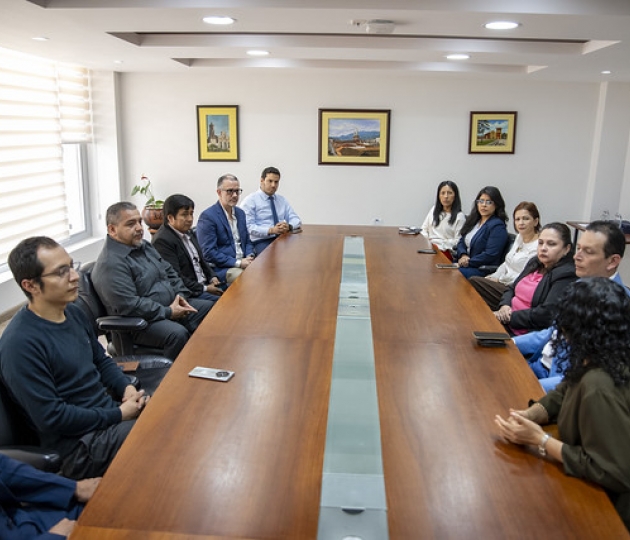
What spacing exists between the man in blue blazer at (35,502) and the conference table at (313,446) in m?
0.30

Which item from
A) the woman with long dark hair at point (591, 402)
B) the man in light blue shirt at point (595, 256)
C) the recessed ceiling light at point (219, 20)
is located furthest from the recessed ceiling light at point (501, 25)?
the woman with long dark hair at point (591, 402)

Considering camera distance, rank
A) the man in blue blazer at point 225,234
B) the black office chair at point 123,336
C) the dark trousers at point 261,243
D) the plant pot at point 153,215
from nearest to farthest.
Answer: the black office chair at point 123,336 < the man in blue blazer at point 225,234 < the dark trousers at point 261,243 < the plant pot at point 153,215

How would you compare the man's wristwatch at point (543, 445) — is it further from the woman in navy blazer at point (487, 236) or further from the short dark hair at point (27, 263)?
the woman in navy blazer at point (487, 236)

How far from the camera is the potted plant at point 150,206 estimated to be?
6.31 m

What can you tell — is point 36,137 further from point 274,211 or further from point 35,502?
point 35,502

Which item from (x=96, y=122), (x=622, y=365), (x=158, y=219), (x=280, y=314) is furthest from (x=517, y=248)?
(x=96, y=122)

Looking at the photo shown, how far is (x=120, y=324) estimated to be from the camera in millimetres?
2686

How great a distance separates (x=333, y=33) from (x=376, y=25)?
512mm

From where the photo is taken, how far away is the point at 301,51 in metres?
4.52

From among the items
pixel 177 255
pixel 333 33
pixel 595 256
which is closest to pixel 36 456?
pixel 177 255

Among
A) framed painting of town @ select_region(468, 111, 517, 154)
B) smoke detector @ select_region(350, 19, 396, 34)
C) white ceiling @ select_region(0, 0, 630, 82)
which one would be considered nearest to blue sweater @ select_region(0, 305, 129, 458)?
white ceiling @ select_region(0, 0, 630, 82)

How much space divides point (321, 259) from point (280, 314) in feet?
3.85

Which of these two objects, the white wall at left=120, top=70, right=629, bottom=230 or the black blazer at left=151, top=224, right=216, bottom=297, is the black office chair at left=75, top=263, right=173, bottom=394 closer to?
the black blazer at left=151, top=224, right=216, bottom=297

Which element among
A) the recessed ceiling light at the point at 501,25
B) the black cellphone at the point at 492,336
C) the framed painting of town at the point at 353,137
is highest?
the recessed ceiling light at the point at 501,25
